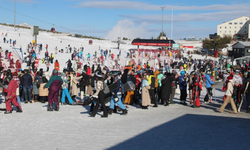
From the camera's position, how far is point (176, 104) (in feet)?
47.2

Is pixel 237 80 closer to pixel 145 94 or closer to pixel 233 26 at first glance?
pixel 145 94

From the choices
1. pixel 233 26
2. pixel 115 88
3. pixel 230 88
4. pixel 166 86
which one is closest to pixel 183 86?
pixel 166 86

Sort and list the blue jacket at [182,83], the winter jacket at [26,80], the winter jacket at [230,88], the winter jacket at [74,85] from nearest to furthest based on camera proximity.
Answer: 1. the winter jacket at [230,88]
2. the winter jacket at [26,80]
3. the blue jacket at [182,83]
4. the winter jacket at [74,85]

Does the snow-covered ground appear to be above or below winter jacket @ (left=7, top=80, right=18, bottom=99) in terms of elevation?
below

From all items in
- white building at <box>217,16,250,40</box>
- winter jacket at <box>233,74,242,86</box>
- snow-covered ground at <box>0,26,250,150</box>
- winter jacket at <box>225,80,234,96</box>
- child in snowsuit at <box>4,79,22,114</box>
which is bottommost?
snow-covered ground at <box>0,26,250,150</box>

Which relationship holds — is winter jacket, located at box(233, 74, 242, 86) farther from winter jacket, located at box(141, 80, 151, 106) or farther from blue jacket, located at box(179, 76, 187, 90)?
winter jacket, located at box(141, 80, 151, 106)

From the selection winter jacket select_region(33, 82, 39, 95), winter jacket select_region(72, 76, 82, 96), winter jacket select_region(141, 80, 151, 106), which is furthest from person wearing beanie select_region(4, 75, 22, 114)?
winter jacket select_region(141, 80, 151, 106)

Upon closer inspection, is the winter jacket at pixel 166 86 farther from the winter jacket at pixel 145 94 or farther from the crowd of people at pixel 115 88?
the winter jacket at pixel 145 94

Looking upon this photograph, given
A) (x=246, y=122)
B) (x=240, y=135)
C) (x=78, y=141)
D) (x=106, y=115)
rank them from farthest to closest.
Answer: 1. (x=106, y=115)
2. (x=246, y=122)
3. (x=240, y=135)
4. (x=78, y=141)

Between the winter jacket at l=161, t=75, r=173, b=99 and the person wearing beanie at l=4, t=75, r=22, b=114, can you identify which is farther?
the winter jacket at l=161, t=75, r=173, b=99

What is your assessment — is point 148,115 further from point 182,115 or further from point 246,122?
point 246,122

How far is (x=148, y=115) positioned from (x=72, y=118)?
273 centimetres

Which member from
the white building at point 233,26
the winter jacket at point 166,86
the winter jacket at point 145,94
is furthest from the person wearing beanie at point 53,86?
the white building at point 233,26

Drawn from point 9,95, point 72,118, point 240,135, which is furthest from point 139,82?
point 240,135
